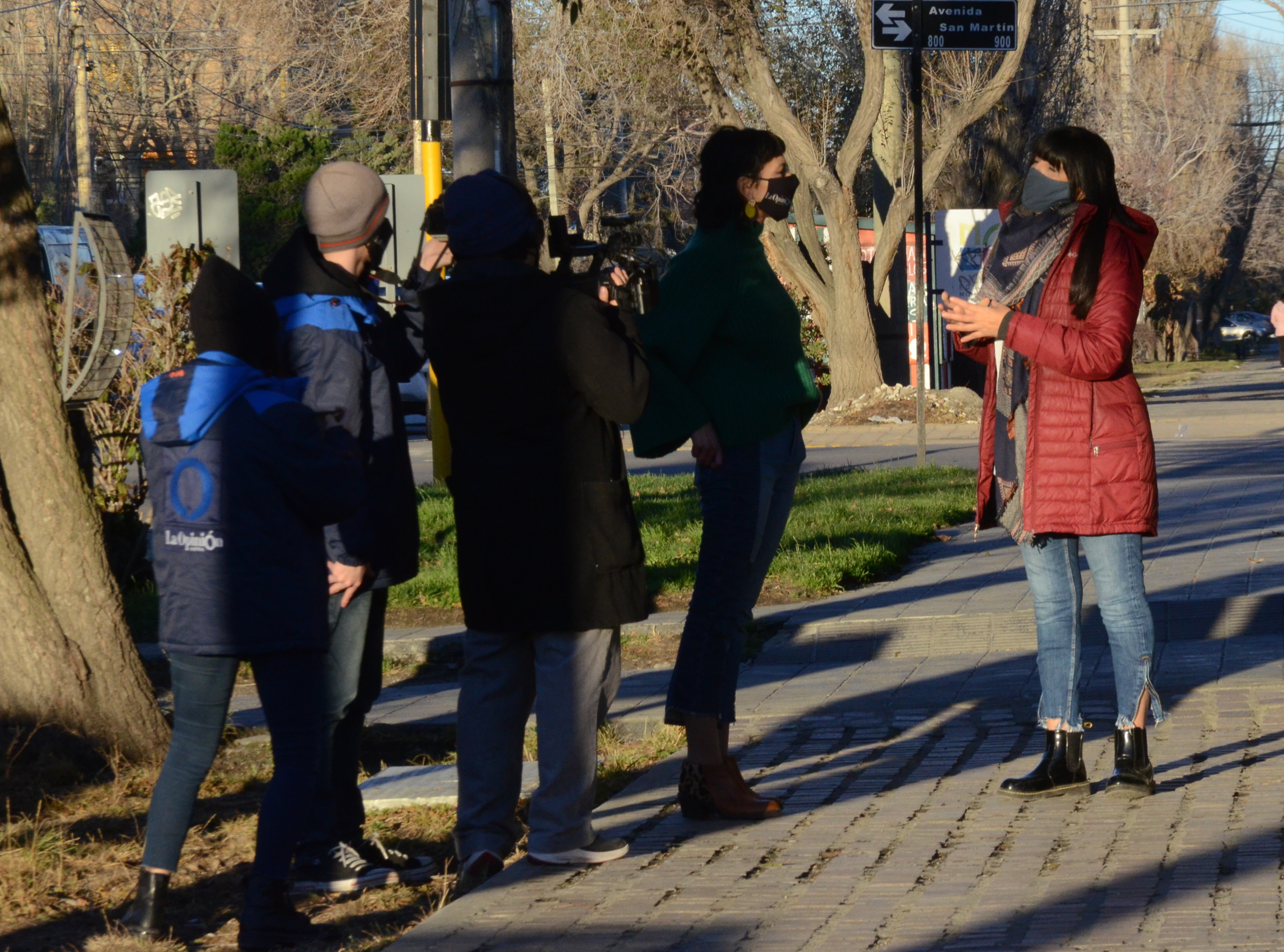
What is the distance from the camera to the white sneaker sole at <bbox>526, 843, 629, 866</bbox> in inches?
169

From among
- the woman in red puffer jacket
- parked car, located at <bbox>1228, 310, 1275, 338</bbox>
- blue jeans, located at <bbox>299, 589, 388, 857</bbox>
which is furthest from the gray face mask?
parked car, located at <bbox>1228, 310, 1275, 338</bbox>

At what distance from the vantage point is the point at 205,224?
9.92 m

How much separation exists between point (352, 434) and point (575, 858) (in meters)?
1.23

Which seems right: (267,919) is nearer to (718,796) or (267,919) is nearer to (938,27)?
(718,796)

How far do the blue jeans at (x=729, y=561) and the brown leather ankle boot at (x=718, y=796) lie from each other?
5.6 inches

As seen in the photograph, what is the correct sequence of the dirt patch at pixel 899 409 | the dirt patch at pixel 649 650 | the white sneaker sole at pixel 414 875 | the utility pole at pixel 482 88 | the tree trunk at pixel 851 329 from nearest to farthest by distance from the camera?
the white sneaker sole at pixel 414 875, the utility pole at pixel 482 88, the dirt patch at pixel 649 650, the dirt patch at pixel 899 409, the tree trunk at pixel 851 329

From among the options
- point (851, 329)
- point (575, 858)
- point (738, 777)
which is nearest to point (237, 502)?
point (575, 858)

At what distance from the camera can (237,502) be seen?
3785 millimetres

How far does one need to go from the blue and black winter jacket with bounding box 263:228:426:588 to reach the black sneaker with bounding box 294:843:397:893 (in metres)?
0.76

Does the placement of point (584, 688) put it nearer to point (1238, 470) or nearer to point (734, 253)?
point (734, 253)

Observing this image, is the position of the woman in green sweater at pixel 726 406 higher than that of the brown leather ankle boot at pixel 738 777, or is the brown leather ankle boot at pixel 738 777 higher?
the woman in green sweater at pixel 726 406

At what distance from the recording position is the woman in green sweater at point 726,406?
459 cm

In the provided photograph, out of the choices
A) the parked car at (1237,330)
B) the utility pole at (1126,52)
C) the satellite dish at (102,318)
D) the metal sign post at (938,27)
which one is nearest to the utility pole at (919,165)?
the metal sign post at (938,27)

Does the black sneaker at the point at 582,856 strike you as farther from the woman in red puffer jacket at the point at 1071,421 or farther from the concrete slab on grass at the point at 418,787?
the woman in red puffer jacket at the point at 1071,421
